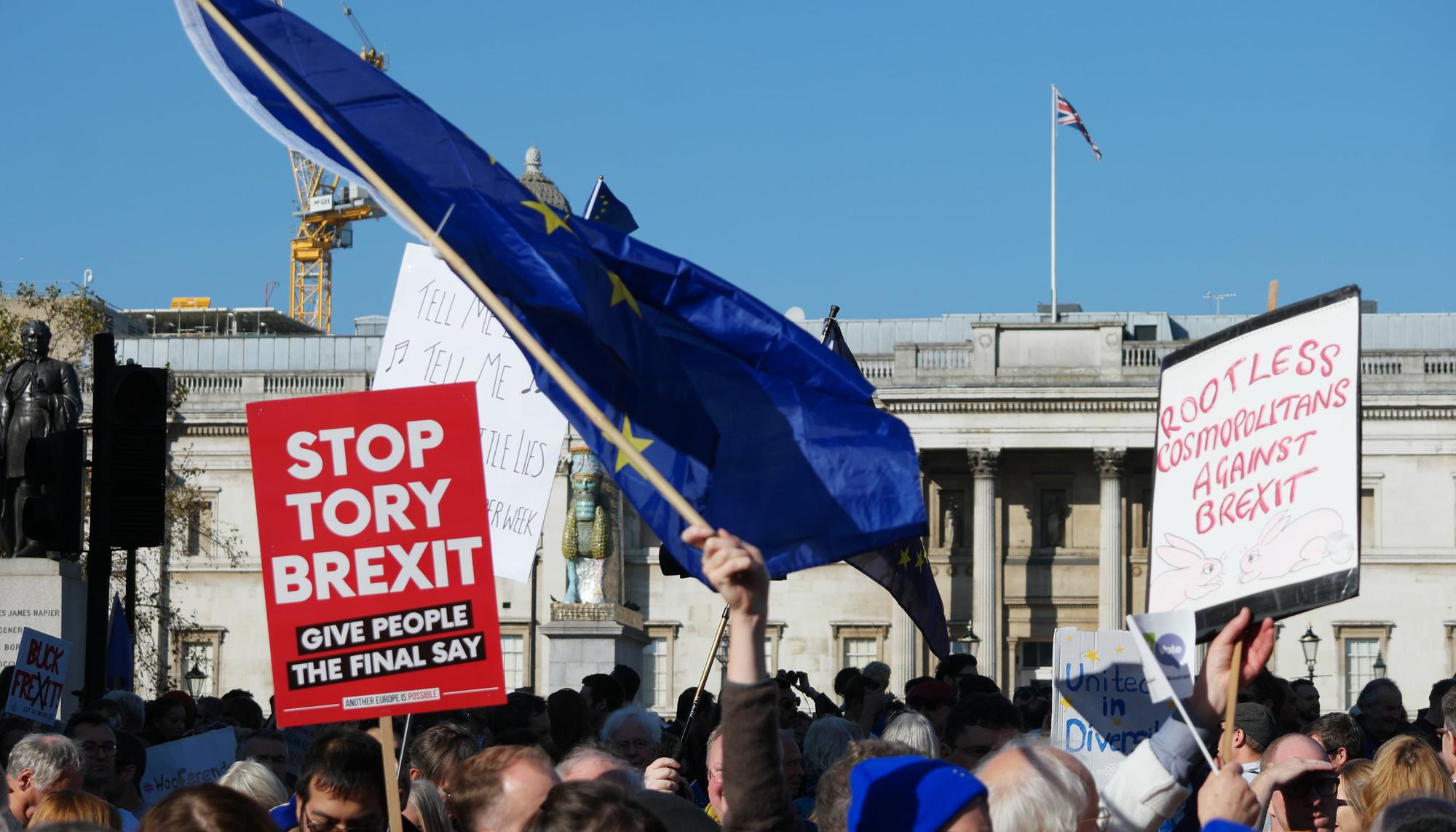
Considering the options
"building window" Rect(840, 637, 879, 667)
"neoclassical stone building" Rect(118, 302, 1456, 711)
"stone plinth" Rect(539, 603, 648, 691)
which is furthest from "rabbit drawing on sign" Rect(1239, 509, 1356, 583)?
"building window" Rect(840, 637, 879, 667)

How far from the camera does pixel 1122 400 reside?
61.2 metres

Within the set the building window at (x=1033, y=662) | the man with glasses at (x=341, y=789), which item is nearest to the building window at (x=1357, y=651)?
the building window at (x=1033, y=662)

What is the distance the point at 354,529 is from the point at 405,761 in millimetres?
947

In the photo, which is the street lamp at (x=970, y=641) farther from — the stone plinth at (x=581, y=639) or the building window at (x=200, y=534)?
the building window at (x=200, y=534)

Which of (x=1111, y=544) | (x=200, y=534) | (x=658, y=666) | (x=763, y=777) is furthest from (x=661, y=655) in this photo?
(x=763, y=777)

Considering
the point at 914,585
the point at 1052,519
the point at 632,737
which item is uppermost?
the point at 1052,519

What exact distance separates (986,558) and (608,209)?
49.0 m

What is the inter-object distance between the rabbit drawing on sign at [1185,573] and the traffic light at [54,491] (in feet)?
22.8

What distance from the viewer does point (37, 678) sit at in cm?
1102

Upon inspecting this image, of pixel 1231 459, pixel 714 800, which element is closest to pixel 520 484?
pixel 714 800

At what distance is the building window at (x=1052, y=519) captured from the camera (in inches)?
2462

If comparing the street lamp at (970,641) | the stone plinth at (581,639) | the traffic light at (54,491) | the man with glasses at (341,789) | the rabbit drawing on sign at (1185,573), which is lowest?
the street lamp at (970,641)

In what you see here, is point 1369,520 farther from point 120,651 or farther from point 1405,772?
point 1405,772

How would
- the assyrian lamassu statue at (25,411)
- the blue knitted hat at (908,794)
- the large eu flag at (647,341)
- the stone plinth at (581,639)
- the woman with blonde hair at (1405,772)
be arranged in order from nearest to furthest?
the blue knitted hat at (908,794) → the woman with blonde hair at (1405,772) → the large eu flag at (647,341) → the assyrian lamassu statue at (25,411) → the stone plinth at (581,639)
